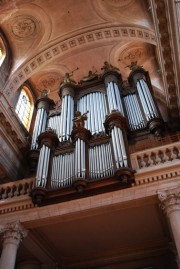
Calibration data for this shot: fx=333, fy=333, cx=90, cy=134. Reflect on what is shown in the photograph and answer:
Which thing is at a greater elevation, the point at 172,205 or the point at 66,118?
the point at 66,118

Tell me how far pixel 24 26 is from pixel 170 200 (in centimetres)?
951

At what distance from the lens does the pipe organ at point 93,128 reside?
26.5 ft

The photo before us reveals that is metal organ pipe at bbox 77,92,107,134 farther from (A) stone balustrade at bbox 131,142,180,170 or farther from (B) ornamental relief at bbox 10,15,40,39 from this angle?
(B) ornamental relief at bbox 10,15,40,39

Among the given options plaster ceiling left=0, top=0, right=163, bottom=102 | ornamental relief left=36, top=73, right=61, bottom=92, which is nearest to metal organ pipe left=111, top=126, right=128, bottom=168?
plaster ceiling left=0, top=0, right=163, bottom=102

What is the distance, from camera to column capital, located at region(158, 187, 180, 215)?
22.8 ft

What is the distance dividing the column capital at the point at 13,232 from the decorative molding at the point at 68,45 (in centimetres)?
631

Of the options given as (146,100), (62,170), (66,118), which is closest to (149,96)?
(146,100)

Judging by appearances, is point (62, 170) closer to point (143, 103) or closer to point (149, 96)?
point (143, 103)

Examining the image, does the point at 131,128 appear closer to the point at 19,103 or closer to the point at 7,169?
the point at 7,169

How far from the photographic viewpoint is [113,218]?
8.20m

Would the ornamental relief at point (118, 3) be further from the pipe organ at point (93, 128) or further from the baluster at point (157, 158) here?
the baluster at point (157, 158)

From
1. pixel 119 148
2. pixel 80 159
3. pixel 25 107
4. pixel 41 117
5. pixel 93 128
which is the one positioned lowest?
pixel 80 159

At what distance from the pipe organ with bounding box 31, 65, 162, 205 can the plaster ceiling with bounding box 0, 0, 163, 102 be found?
1586 millimetres

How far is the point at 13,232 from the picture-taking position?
7520mm
